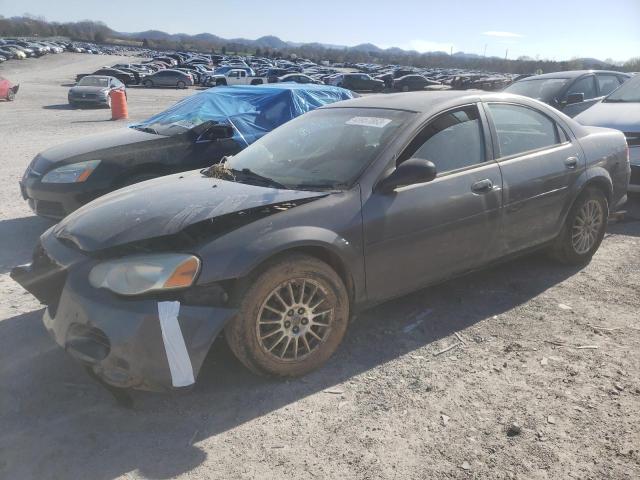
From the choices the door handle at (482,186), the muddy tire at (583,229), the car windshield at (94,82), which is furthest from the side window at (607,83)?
the car windshield at (94,82)

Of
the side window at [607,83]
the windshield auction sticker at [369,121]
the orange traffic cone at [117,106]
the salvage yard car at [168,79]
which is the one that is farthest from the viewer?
the salvage yard car at [168,79]

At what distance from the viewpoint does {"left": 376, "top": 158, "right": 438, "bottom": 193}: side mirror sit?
326 cm

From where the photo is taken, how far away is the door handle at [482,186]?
3.72 m

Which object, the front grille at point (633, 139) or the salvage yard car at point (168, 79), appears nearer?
the front grille at point (633, 139)

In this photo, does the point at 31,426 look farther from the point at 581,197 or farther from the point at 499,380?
the point at 581,197

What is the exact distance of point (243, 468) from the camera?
2.41 meters

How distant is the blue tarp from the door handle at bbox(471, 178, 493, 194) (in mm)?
3233

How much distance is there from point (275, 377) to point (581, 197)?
3.15 meters

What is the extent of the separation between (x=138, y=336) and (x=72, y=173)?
3462mm

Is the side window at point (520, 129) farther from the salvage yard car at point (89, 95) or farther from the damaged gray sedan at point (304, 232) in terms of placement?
the salvage yard car at point (89, 95)

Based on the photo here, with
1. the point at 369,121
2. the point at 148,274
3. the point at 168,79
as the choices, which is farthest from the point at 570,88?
the point at 168,79

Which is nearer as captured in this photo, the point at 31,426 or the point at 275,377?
the point at 31,426

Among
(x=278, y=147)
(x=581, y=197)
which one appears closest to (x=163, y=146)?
(x=278, y=147)

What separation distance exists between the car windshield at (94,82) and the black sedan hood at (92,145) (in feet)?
62.4
